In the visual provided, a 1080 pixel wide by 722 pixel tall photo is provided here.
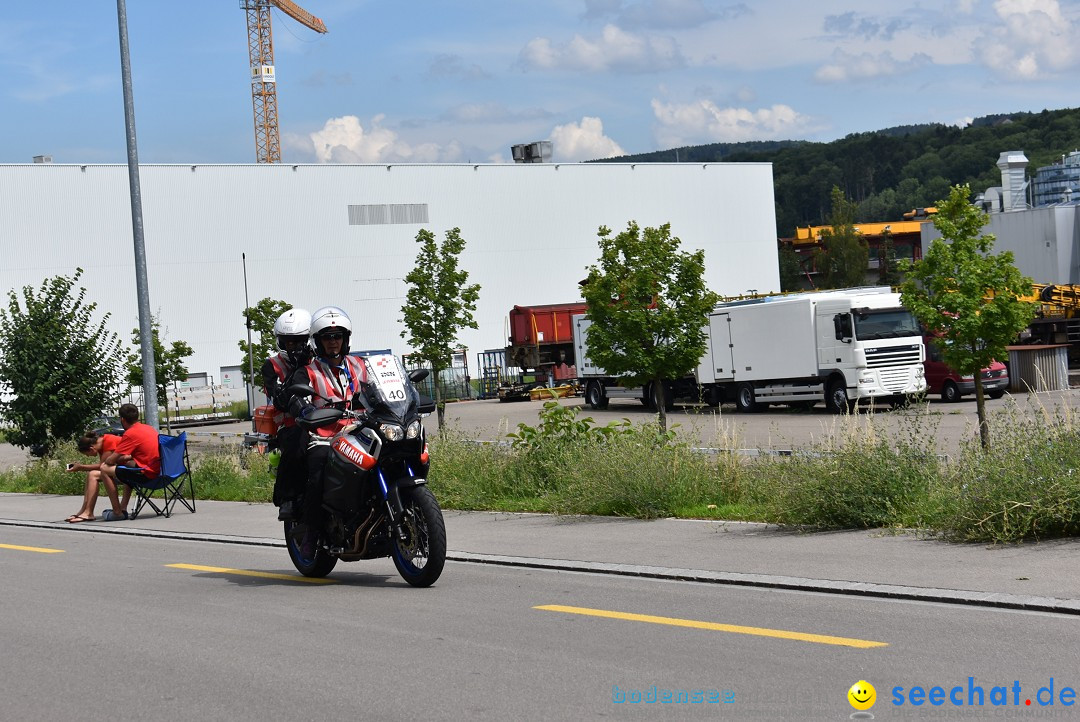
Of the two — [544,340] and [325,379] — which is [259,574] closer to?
[325,379]

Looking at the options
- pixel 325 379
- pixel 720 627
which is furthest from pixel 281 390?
pixel 720 627

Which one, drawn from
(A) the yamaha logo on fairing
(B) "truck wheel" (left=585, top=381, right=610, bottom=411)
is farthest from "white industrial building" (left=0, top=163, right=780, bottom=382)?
(A) the yamaha logo on fairing

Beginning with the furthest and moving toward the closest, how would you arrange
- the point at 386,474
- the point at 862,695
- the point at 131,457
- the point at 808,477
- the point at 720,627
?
the point at 131,457 → the point at 808,477 → the point at 386,474 → the point at 720,627 → the point at 862,695

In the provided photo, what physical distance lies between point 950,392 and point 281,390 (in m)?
26.3

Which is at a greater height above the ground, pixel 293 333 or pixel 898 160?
pixel 898 160

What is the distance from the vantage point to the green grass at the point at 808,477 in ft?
31.3

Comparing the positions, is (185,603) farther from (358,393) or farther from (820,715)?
(820,715)

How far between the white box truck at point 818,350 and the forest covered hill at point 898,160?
96.3m

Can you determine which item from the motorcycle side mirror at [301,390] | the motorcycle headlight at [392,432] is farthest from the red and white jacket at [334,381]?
the motorcycle headlight at [392,432]

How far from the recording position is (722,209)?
78938 mm

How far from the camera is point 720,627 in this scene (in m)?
7.35

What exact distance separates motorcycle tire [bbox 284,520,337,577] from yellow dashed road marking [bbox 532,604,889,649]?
7.64ft

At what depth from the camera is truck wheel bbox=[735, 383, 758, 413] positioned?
34.9 meters

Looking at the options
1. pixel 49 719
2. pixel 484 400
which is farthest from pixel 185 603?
pixel 484 400
